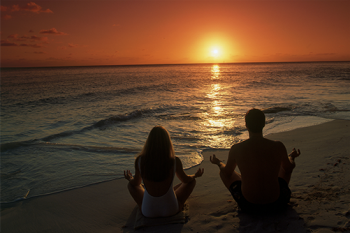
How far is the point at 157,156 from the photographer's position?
108 inches

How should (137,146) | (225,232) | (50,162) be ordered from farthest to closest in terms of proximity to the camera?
(137,146) → (50,162) → (225,232)

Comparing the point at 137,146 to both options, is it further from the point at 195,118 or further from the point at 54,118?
the point at 54,118

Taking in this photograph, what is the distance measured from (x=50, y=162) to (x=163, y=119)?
5.87 metres

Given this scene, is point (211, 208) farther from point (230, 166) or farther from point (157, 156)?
point (157, 156)

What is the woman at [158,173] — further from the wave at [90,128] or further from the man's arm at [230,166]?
the wave at [90,128]

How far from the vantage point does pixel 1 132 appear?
28.6 feet

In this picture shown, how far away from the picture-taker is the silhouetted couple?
2.60 meters

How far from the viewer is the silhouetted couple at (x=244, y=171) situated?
260 cm

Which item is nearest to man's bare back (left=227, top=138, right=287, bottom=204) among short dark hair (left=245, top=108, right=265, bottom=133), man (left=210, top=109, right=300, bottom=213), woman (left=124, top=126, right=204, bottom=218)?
man (left=210, top=109, right=300, bottom=213)

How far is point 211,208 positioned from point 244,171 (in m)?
0.89

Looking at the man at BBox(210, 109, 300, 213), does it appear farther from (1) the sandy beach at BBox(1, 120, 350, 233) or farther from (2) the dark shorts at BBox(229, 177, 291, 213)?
(1) the sandy beach at BBox(1, 120, 350, 233)

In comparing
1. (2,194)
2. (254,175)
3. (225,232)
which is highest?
(254,175)

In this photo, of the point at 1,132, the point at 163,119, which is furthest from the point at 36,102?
the point at 163,119

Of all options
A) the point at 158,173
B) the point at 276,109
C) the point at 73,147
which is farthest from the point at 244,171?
the point at 276,109
